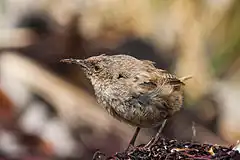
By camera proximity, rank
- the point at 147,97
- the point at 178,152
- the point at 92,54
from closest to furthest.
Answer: the point at 178,152 < the point at 147,97 < the point at 92,54

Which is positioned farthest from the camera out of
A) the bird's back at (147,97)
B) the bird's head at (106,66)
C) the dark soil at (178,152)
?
the bird's head at (106,66)

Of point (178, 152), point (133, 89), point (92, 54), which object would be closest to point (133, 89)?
point (133, 89)

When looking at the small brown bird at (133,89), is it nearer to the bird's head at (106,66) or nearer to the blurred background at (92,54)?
the bird's head at (106,66)

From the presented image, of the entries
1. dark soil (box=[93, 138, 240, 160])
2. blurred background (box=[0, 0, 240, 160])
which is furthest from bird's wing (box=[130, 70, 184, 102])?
blurred background (box=[0, 0, 240, 160])

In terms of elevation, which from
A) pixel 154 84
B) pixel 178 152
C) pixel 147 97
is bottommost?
pixel 178 152

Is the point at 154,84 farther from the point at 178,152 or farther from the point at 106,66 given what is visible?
the point at 178,152

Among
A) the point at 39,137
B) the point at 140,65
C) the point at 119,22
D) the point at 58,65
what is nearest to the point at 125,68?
the point at 140,65

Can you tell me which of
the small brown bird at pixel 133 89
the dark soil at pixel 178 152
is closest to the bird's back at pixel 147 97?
the small brown bird at pixel 133 89

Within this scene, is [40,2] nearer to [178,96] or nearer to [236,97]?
[236,97]
